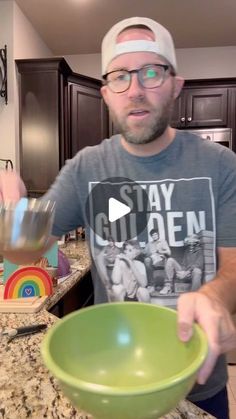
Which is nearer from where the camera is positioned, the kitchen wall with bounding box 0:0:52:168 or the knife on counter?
the knife on counter

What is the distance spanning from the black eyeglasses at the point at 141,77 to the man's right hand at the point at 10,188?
336mm

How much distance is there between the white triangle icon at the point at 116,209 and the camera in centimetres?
89

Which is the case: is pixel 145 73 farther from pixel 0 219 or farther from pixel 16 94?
pixel 16 94

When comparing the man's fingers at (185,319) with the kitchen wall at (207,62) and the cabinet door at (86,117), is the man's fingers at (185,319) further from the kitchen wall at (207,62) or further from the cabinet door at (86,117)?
the kitchen wall at (207,62)

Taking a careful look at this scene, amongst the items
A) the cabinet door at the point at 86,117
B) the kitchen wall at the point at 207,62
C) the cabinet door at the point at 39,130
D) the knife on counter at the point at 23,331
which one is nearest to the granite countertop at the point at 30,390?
the knife on counter at the point at 23,331

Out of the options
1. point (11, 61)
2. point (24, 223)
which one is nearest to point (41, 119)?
point (11, 61)

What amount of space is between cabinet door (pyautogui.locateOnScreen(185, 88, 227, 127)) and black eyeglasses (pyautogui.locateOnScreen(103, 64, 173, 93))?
2.59m

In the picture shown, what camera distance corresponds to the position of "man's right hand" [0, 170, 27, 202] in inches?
27.3

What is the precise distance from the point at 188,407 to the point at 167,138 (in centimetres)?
59

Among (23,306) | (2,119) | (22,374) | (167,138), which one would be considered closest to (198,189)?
(167,138)

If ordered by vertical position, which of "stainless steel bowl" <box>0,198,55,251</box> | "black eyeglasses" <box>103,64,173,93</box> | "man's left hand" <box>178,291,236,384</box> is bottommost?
"man's left hand" <box>178,291,236,384</box>

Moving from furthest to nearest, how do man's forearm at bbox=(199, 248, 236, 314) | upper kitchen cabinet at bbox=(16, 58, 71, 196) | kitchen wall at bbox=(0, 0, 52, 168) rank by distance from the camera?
upper kitchen cabinet at bbox=(16, 58, 71, 196) → kitchen wall at bbox=(0, 0, 52, 168) → man's forearm at bbox=(199, 248, 236, 314)

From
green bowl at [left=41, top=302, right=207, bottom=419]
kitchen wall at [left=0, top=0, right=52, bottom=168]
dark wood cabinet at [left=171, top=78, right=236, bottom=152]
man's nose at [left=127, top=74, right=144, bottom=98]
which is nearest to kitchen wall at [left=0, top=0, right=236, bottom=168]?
kitchen wall at [left=0, top=0, right=52, bottom=168]
